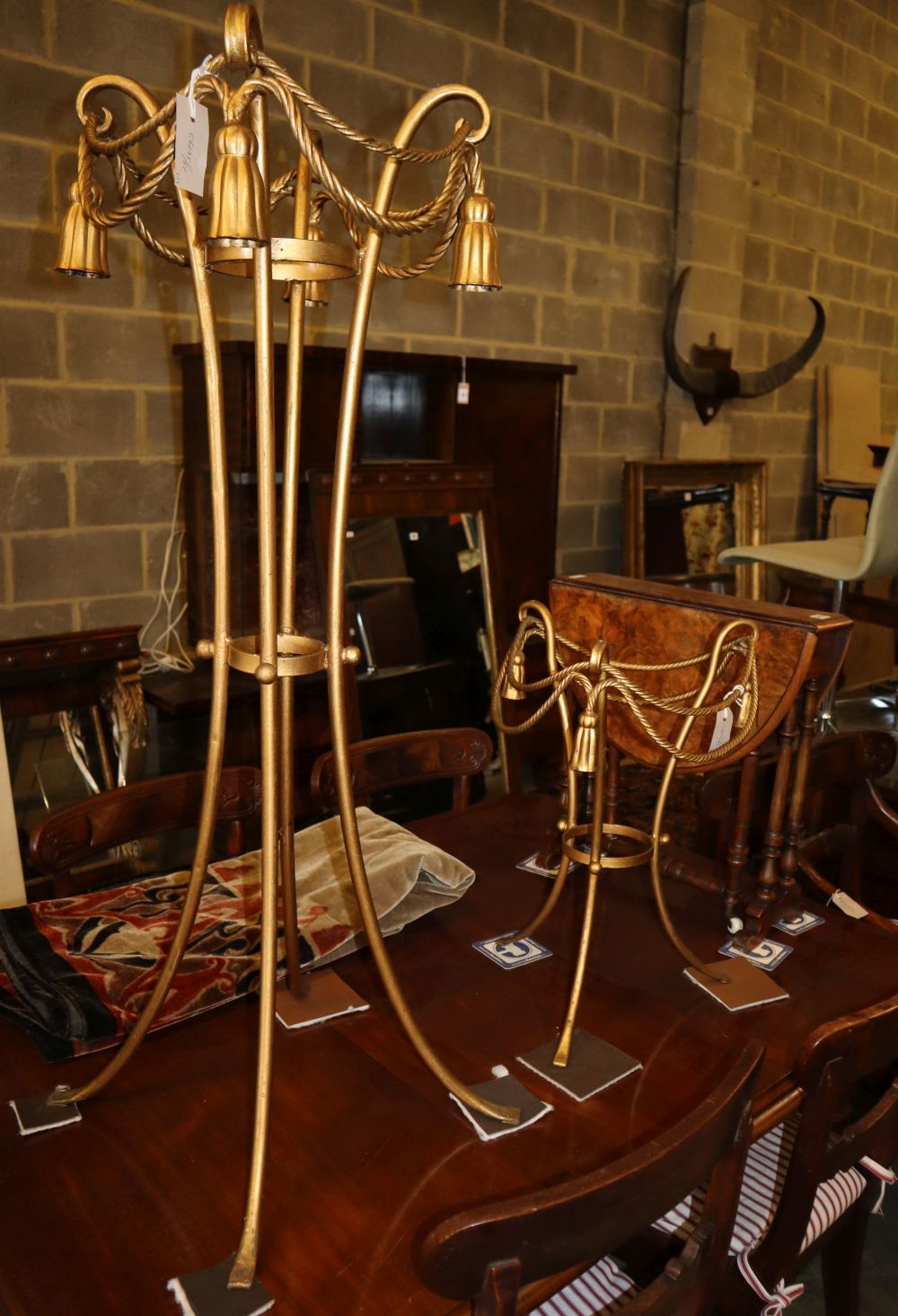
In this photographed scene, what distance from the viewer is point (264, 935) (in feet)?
3.50

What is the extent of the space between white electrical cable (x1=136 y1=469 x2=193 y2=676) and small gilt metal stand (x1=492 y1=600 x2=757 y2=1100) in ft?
6.29

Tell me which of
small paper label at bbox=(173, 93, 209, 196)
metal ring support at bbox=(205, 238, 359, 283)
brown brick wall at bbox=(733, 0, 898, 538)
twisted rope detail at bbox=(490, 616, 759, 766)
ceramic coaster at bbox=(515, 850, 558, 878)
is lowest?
ceramic coaster at bbox=(515, 850, 558, 878)

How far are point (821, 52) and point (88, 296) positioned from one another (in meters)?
4.06

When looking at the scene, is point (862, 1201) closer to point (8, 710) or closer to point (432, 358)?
point (8, 710)

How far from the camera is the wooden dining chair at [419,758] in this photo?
192 cm

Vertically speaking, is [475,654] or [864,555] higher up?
[864,555]

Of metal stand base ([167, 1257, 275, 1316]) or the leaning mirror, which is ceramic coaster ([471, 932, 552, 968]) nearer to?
metal stand base ([167, 1257, 275, 1316])

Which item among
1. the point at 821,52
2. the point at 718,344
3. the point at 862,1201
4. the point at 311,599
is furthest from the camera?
the point at 821,52

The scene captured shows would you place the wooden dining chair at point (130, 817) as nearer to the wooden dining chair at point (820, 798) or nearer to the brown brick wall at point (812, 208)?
the wooden dining chair at point (820, 798)

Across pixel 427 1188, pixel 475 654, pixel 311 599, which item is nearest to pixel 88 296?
pixel 311 599

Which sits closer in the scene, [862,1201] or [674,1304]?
[674,1304]

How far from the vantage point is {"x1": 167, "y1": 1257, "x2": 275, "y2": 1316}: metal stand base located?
89 cm

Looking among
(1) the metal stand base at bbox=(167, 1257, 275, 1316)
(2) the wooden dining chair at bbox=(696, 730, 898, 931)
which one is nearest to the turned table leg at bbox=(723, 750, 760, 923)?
(2) the wooden dining chair at bbox=(696, 730, 898, 931)

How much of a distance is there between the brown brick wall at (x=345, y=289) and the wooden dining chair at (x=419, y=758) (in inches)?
57.5
